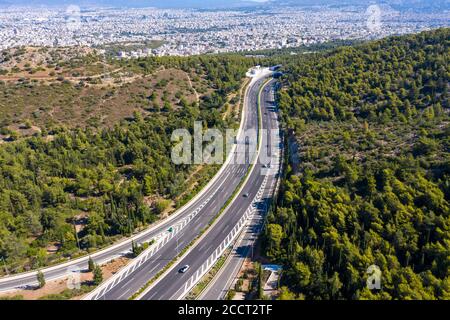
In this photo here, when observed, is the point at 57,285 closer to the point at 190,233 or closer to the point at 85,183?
the point at 190,233

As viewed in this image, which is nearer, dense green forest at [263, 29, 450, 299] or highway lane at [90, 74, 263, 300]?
dense green forest at [263, 29, 450, 299]

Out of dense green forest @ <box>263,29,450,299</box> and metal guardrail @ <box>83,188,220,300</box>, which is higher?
dense green forest @ <box>263,29,450,299</box>

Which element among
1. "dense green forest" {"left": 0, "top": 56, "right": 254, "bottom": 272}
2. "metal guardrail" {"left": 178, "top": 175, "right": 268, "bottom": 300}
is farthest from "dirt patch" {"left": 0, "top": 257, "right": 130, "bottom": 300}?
"metal guardrail" {"left": 178, "top": 175, "right": 268, "bottom": 300}

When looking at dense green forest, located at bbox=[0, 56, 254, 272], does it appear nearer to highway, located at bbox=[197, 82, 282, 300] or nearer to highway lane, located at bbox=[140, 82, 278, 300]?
highway lane, located at bbox=[140, 82, 278, 300]

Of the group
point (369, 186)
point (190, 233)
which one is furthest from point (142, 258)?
point (369, 186)
